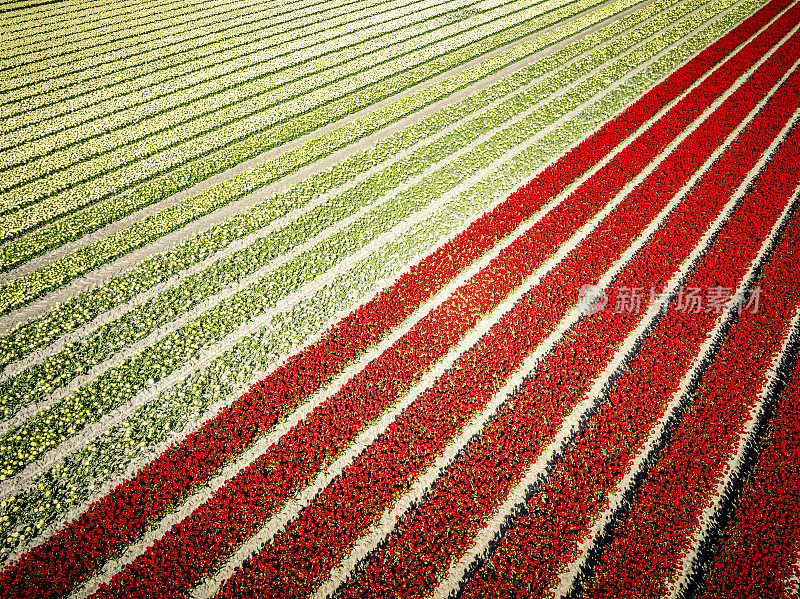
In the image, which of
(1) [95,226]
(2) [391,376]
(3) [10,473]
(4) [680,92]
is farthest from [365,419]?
(4) [680,92]

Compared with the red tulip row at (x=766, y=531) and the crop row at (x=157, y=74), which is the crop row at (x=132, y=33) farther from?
the red tulip row at (x=766, y=531)

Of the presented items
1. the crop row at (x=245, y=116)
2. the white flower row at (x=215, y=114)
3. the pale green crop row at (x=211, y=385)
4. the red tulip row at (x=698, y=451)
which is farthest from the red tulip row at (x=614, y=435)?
the white flower row at (x=215, y=114)

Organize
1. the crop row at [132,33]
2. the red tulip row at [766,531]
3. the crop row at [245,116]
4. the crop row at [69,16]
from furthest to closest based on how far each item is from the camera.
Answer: the crop row at [69,16] < the crop row at [132,33] < the crop row at [245,116] < the red tulip row at [766,531]

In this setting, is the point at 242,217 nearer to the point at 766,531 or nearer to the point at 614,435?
the point at 614,435

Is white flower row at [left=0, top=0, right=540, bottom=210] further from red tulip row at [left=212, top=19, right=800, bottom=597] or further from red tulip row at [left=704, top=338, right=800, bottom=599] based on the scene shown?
red tulip row at [left=704, top=338, right=800, bottom=599]

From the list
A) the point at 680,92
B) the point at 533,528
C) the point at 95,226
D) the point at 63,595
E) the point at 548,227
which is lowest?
the point at 63,595

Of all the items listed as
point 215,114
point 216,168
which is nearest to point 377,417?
point 216,168

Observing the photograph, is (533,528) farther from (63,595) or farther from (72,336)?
(72,336)
